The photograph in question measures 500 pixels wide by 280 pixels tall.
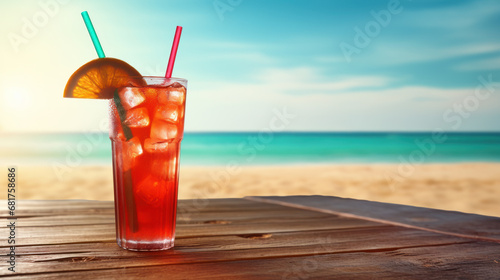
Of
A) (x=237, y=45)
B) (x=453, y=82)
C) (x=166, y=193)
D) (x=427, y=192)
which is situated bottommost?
(x=427, y=192)

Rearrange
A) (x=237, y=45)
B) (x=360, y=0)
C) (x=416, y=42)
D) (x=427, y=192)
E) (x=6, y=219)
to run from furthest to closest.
A: (x=237, y=45), (x=416, y=42), (x=360, y=0), (x=427, y=192), (x=6, y=219)

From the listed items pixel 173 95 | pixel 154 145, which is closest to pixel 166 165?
pixel 154 145

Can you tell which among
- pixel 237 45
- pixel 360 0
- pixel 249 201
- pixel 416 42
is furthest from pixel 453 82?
pixel 249 201

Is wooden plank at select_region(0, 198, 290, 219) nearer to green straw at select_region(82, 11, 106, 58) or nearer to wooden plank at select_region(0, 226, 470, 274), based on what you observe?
wooden plank at select_region(0, 226, 470, 274)

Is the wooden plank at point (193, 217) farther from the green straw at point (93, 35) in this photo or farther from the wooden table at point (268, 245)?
the green straw at point (93, 35)

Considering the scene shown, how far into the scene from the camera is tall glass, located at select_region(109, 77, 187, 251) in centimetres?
96

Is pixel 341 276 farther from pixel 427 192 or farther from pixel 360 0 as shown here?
pixel 360 0

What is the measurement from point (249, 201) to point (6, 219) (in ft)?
2.48

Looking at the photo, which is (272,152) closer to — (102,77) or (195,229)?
(195,229)

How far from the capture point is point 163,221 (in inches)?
37.8

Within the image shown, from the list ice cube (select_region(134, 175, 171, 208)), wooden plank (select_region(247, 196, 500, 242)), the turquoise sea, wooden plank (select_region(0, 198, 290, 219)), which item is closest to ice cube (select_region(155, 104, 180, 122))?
ice cube (select_region(134, 175, 171, 208))

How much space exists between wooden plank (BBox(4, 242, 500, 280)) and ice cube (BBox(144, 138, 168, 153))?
311 millimetres

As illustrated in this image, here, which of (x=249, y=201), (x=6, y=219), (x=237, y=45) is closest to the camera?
(x=6, y=219)

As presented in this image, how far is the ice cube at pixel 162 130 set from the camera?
1001 millimetres
